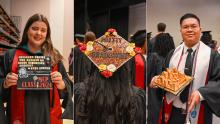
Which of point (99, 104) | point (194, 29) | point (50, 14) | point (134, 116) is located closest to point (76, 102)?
point (99, 104)

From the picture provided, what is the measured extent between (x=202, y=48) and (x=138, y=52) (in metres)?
0.44

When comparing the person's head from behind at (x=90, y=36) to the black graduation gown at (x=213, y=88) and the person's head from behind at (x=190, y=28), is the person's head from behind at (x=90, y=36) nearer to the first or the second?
the person's head from behind at (x=190, y=28)

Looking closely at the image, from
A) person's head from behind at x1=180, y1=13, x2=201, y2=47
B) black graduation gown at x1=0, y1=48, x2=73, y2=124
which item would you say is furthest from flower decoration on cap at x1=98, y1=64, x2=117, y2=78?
person's head from behind at x1=180, y1=13, x2=201, y2=47

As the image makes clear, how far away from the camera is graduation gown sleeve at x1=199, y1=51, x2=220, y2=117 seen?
2.10 metres

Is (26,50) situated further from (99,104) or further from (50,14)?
(99,104)

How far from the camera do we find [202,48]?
218 cm

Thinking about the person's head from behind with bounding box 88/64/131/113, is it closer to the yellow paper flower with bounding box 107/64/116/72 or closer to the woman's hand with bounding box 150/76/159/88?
the yellow paper flower with bounding box 107/64/116/72

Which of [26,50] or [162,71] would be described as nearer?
[26,50]

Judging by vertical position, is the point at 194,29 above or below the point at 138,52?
above

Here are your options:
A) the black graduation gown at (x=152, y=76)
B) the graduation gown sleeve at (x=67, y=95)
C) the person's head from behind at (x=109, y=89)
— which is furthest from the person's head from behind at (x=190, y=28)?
the graduation gown sleeve at (x=67, y=95)

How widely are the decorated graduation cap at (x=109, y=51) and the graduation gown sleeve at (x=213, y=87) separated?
53 cm

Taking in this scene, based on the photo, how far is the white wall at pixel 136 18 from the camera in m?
2.25

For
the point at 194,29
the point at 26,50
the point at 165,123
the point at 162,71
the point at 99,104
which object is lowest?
the point at 165,123

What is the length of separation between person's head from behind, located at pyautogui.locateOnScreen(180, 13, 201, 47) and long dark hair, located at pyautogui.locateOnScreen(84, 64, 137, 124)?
1.51 feet
